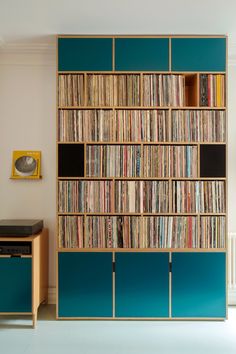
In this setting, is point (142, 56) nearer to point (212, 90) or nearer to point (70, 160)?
point (212, 90)

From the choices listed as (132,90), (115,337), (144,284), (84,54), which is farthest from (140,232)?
(84,54)

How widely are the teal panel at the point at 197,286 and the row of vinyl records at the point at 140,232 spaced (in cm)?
15

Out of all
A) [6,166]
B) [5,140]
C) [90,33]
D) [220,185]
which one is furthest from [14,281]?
[90,33]

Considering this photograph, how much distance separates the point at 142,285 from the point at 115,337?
1.83ft

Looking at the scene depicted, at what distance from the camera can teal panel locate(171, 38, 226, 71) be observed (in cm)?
355

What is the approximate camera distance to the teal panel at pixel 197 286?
11.6 feet

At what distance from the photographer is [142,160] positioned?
3.55m

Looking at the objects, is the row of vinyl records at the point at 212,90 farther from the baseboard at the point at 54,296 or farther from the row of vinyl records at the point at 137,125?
the baseboard at the point at 54,296

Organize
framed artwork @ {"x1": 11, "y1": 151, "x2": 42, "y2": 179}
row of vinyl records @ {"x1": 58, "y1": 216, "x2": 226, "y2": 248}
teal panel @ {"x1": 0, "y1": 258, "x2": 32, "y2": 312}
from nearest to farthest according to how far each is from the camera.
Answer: teal panel @ {"x1": 0, "y1": 258, "x2": 32, "y2": 312}, row of vinyl records @ {"x1": 58, "y1": 216, "x2": 226, "y2": 248}, framed artwork @ {"x1": 11, "y1": 151, "x2": 42, "y2": 179}

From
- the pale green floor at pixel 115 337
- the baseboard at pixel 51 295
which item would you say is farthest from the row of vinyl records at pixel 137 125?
the pale green floor at pixel 115 337

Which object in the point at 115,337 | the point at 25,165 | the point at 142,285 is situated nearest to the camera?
the point at 115,337

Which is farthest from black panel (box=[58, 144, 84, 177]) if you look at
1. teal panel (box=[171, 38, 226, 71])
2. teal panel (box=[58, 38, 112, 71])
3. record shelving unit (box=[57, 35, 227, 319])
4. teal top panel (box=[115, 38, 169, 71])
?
teal panel (box=[171, 38, 226, 71])

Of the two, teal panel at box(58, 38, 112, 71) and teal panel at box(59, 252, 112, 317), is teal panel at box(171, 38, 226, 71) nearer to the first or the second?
teal panel at box(58, 38, 112, 71)

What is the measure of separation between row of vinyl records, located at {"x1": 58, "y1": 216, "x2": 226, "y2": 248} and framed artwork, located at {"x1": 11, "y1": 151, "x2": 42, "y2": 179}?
2.25ft
